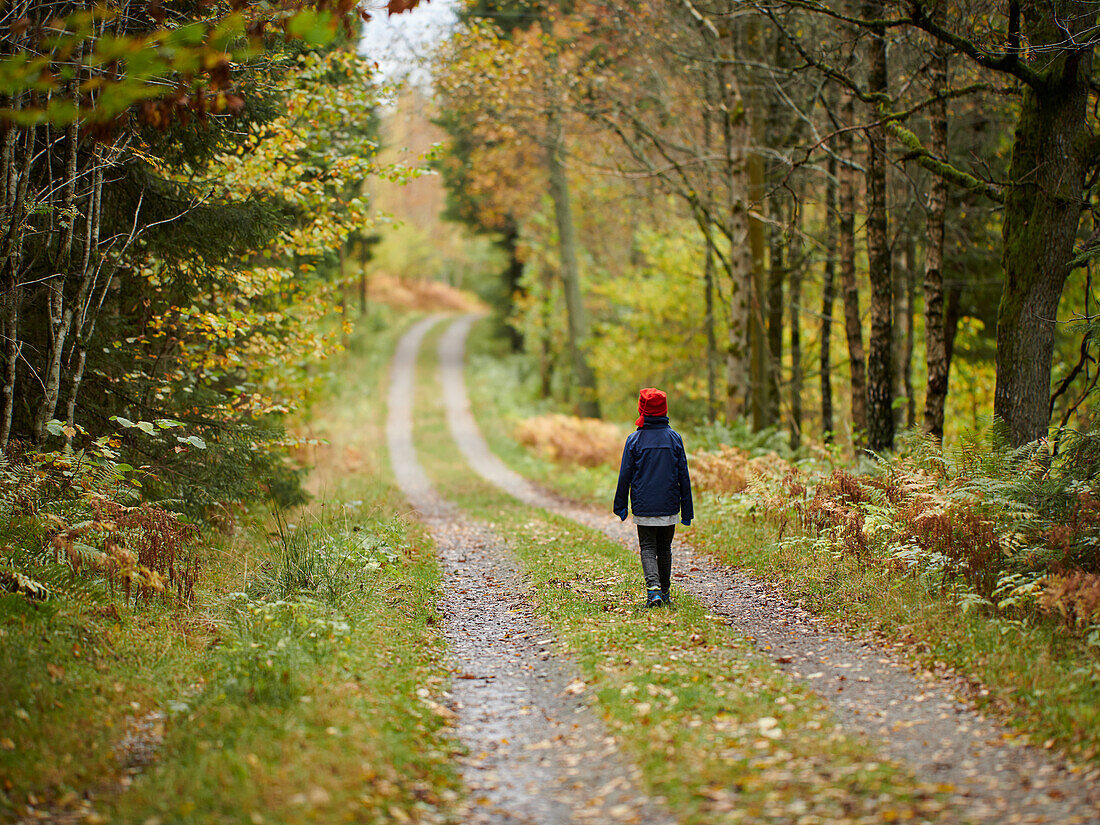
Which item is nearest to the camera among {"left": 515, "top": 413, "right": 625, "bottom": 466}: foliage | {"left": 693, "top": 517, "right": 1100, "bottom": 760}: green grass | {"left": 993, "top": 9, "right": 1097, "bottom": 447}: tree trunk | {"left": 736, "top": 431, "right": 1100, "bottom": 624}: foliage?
{"left": 693, "top": 517, "right": 1100, "bottom": 760}: green grass

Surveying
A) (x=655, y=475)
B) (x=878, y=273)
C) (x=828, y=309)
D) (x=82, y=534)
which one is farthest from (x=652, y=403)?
(x=828, y=309)

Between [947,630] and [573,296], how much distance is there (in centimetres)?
2077

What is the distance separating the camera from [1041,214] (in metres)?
8.10

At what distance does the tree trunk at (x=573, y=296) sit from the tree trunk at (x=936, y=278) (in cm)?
1548

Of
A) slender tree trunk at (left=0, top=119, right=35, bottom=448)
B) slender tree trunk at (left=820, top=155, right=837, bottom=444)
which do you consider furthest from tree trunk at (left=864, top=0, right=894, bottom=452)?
slender tree trunk at (left=0, top=119, right=35, bottom=448)

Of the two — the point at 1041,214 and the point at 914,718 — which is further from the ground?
the point at 1041,214

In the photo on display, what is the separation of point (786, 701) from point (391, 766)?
2.72m

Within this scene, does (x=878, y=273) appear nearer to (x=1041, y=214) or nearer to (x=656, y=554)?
(x=1041, y=214)

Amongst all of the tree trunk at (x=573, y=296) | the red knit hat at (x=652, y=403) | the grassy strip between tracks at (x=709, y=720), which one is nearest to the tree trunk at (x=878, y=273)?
the red knit hat at (x=652, y=403)

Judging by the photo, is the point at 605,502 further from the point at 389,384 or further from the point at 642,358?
the point at 389,384

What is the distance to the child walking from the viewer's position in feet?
25.0

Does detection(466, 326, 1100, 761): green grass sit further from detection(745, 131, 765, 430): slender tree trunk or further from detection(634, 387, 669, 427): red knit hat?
detection(745, 131, 765, 430): slender tree trunk

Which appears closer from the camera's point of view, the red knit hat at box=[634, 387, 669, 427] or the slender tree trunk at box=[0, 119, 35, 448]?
the slender tree trunk at box=[0, 119, 35, 448]

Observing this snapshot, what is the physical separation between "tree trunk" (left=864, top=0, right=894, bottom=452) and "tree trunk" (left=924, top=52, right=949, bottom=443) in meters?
0.81
